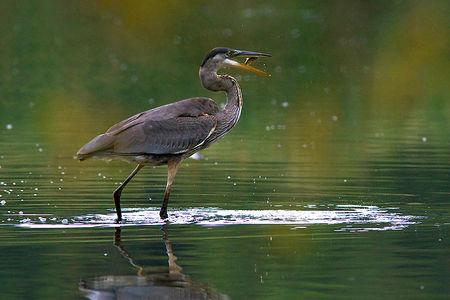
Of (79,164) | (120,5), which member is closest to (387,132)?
(79,164)

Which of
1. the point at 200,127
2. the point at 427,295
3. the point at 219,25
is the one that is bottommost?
the point at 427,295

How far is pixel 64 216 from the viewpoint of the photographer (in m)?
13.6

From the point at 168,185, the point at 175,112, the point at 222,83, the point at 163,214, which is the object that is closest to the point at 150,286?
the point at 163,214

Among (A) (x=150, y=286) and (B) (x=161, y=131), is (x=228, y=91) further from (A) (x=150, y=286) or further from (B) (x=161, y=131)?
(A) (x=150, y=286)

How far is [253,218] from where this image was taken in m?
13.5

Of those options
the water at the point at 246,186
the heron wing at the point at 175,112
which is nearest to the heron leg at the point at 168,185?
the water at the point at 246,186

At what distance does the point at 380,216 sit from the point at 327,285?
136 inches

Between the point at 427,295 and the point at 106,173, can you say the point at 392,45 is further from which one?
the point at 427,295

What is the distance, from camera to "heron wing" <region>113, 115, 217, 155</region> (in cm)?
1373

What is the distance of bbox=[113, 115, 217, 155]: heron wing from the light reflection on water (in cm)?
63

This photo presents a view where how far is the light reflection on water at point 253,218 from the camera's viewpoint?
1305 centimetres

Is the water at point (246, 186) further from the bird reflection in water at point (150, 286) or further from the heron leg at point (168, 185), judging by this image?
the heron leg at point (168, 185)

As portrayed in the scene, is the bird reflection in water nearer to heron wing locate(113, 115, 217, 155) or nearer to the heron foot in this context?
the heron foot

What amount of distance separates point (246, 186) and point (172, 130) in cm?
227
